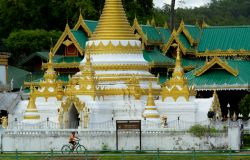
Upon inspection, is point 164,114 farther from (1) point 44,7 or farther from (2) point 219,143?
(1) point 44,7

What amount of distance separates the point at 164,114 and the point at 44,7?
33990 mm

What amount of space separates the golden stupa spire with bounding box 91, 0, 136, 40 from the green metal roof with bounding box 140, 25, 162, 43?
9938mm

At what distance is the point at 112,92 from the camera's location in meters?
53.1

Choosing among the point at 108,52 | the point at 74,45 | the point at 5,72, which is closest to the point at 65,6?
the point at 5,72

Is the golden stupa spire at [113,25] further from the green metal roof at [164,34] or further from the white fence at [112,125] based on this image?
the green metal roof at [164,34]

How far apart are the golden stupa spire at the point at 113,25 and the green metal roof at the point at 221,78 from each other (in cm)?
694

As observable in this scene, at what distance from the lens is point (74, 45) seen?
6662cm

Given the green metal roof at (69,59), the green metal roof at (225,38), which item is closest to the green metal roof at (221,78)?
the green metal roof at (225,38)

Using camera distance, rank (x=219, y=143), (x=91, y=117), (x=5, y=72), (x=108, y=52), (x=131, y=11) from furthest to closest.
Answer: (x=131, y=11), (x=5, y=72), (x=108, y=52), (x=91, y=117), (x=219, y=143)

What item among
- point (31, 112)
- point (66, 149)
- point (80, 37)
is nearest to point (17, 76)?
point (80, 37)

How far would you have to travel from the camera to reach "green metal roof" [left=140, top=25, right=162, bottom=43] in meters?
66.4

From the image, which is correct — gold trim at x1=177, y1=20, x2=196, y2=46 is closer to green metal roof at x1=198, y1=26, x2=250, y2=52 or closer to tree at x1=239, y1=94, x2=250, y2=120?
green metal roof at x1=198, y1=26, x2=250, y2=52

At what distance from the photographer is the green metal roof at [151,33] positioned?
66438 mm

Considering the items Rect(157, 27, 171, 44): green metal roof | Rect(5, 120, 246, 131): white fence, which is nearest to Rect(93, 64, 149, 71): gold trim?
Rect(5, 120, 246, 131): white fence
